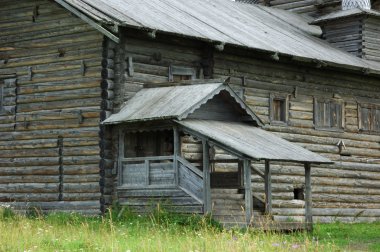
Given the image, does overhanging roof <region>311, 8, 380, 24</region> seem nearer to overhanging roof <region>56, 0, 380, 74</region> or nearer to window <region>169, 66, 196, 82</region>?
overhanging roof <region>56, 0, 380, 74</region>

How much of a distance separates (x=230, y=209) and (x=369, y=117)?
10.1 m

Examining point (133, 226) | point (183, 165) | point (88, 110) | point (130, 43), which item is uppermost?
point (130, 43)

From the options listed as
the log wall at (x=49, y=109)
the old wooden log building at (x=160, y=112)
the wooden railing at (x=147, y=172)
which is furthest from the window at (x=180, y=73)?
the wooden railing at (x=147, y=172)

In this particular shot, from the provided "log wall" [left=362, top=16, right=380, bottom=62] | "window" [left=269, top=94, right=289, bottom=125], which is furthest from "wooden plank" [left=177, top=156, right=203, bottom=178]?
"log wall" [left=362, top=16, right=380, bottom=62]

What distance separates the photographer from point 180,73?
23016 millimetres

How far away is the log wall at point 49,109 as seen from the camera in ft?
70.8

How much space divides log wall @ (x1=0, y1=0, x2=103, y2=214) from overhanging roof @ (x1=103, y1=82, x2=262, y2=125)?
112 centimetres

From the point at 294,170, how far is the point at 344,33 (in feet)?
23.8

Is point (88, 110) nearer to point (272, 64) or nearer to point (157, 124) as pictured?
point (157, 124)

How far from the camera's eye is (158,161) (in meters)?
21.7

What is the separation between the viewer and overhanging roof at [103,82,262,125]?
19.7 meters

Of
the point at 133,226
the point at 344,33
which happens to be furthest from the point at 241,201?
the point at 344,33

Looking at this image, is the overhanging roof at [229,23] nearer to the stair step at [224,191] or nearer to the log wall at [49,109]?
the log wall at [49,109]

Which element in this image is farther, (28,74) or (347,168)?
(347,168)
